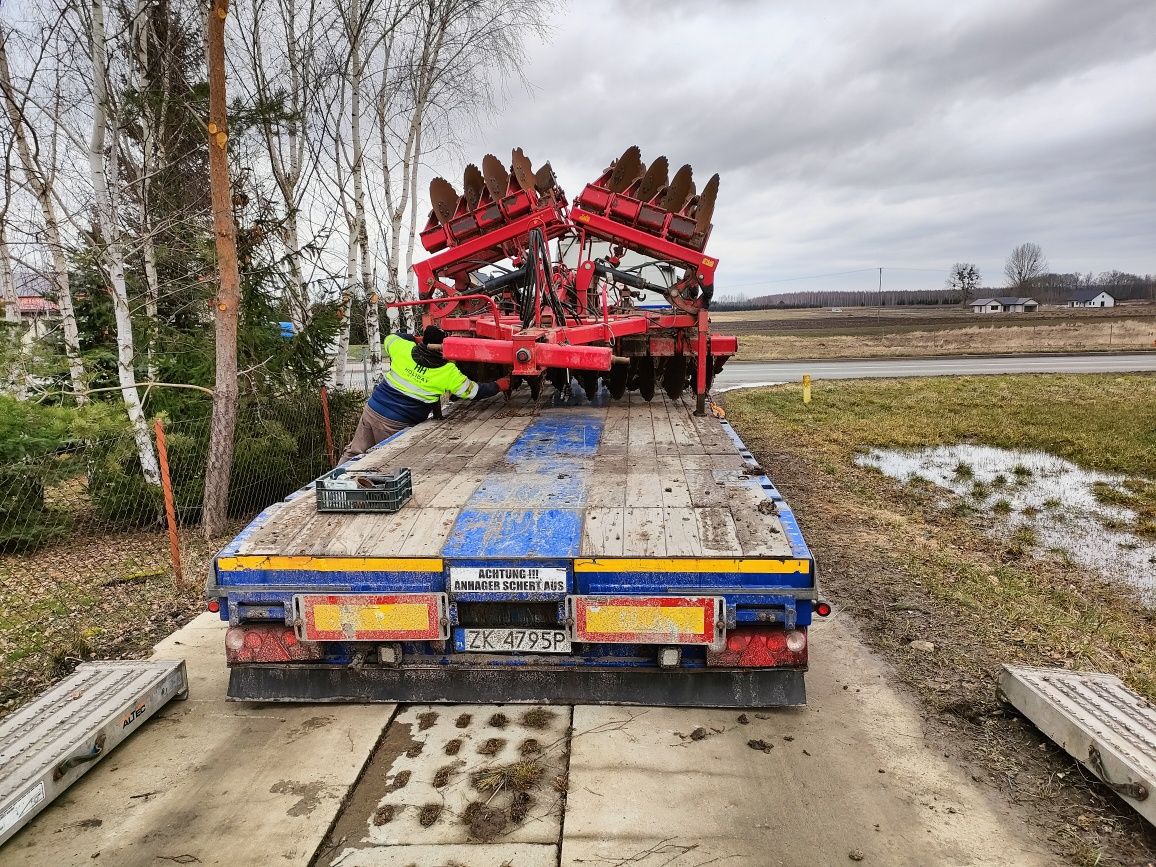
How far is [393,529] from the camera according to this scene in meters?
3.48

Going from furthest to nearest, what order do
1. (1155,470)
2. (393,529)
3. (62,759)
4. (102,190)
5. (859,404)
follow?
(859,404), (1155,470), (102,190), (393,529), (62,759)

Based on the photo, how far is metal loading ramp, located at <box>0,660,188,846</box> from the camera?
2.85 meters

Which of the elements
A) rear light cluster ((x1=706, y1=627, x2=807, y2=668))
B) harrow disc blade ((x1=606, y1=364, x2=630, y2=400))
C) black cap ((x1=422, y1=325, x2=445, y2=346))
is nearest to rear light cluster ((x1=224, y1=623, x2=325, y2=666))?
rear light cluster ((x1=706, y1=627, x2=807, y2=668))

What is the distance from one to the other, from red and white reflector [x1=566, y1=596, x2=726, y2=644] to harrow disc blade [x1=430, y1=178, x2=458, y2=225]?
473 cm

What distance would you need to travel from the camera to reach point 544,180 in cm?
681

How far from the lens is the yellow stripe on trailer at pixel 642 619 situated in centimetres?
309

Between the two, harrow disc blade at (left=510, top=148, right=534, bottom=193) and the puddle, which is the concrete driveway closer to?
the puddle

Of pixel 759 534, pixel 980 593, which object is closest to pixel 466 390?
pixel 759 534

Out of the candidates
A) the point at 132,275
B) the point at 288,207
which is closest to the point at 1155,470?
the point at 288,207

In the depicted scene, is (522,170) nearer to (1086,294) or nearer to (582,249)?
(582,249)

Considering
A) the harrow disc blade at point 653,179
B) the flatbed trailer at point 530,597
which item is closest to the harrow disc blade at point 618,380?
the harrow disc blade at point 653,179

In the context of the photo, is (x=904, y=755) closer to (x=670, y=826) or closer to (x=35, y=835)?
(x=670, y=826)

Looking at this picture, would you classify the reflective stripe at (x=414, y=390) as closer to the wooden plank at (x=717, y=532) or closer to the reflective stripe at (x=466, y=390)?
the reflective stripe at (x=466, y=390)

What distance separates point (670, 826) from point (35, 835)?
2406 mm
